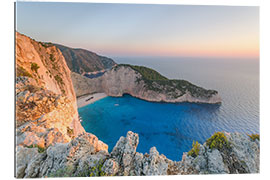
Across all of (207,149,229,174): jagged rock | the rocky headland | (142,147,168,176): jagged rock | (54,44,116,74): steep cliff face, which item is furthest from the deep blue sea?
(54,44,116,74): steep cliff face

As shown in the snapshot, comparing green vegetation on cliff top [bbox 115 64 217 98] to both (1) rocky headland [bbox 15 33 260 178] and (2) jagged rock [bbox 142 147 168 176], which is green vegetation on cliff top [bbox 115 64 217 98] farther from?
(2) jagged rock [bbox 142 147 168 176]

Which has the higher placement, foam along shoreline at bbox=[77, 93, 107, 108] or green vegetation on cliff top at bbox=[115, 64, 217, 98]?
green vegetation on cliff top at bbox=[115, 64, 217, 98]

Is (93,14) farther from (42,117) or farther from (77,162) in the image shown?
(77,162)

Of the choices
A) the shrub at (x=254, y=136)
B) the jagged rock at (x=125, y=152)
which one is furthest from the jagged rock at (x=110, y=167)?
the shrub at (x=254, y=136)

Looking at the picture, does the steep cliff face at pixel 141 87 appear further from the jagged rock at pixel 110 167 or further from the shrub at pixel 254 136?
the jagged rock at pixel 110 167

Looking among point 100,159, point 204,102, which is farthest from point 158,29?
point 204,102

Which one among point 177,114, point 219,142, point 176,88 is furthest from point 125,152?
point 176,88
